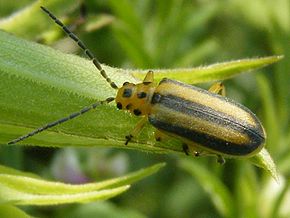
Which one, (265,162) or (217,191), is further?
(217,191)

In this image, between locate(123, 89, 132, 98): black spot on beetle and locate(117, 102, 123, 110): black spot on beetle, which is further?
locate(123, 89, 132, 98): black spot on beetle

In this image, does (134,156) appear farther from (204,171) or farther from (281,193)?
(281,193)

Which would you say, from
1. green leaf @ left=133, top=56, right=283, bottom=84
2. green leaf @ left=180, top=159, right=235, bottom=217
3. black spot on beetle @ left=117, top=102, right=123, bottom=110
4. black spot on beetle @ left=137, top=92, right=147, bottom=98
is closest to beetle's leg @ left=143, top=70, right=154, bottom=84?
green leaf @ left=133, top=56, right=283, bottom=84

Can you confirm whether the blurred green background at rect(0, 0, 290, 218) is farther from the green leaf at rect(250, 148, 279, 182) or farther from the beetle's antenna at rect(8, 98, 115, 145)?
the green leaf at rect(250, 148, 279, 182)

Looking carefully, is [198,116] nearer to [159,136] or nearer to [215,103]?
[215,103]

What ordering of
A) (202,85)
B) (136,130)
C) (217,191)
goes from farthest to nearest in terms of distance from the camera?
1. (202,85)
2. (217,191)
3. (136,130)

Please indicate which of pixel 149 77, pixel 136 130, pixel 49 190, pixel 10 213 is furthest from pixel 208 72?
pixel 10 213

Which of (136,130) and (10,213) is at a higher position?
(136,130)
